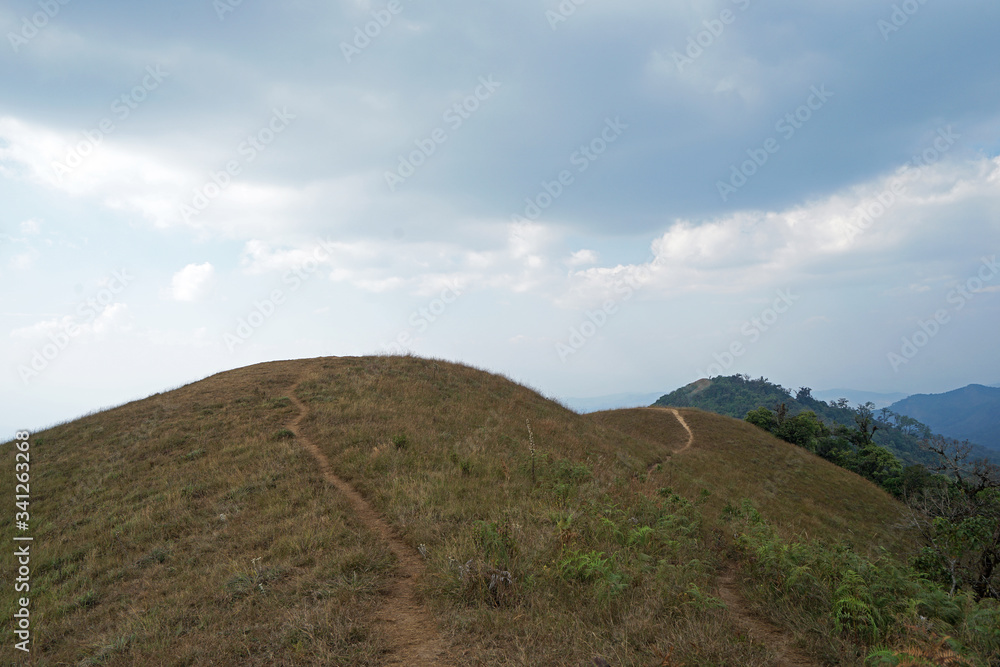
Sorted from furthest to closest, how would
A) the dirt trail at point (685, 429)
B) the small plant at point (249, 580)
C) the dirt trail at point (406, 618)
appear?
the dirt trail at point (685, 429), the small plant at point (249, 580), the dirt trail at point (406, 618)

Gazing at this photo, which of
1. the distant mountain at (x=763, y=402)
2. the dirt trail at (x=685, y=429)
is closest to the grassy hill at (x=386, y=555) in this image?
the dirt trail at (x=685, y=429)

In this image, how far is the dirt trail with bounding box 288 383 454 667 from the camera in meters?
5.14

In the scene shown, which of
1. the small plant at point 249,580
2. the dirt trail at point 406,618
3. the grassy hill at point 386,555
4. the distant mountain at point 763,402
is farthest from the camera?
the distant mountain at point 763,402

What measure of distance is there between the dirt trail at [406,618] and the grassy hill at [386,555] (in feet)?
0.09

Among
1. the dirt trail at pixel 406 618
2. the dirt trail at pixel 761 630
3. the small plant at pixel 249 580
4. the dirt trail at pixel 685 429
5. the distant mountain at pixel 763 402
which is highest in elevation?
the small plant at pixel 249 580

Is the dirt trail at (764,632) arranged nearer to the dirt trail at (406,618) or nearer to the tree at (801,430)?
the dirt trail at (406,618)

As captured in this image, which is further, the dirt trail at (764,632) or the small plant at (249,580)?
the small plant at (249,580)

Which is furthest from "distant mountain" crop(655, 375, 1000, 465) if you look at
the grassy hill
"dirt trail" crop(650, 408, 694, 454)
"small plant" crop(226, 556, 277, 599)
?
"small plant" crop(226, 556, 277, 599)

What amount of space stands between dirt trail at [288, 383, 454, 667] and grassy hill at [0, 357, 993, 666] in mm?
29

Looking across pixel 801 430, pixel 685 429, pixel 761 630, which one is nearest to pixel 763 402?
pixel 801 430

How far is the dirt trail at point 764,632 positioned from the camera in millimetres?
→ 4953

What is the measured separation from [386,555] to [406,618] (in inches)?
70.0

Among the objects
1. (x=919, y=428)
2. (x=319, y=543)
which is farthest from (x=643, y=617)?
(x=919, y=428)

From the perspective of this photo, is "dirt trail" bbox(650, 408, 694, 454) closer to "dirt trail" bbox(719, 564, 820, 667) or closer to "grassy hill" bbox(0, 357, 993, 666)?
"grassy hill" bbox(0, 357, 993, 666)
